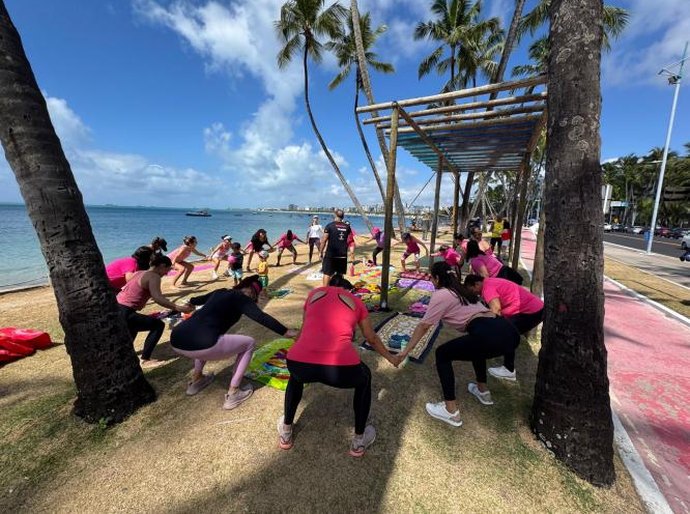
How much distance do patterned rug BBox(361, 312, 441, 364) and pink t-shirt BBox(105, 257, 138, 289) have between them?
12.4 ft

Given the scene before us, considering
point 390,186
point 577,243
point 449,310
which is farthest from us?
point 390,186

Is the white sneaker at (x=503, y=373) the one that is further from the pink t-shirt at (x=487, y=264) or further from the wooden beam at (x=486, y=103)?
the wooden beam at (x=486, y=103)

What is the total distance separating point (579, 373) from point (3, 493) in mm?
4274

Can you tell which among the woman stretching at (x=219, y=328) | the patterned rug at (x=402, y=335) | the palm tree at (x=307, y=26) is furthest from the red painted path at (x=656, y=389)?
the palm tree at (x=307, y=26)

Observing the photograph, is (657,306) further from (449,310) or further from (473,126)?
(449,310)

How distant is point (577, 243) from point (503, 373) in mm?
Result: 2072

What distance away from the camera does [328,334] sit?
2260mm

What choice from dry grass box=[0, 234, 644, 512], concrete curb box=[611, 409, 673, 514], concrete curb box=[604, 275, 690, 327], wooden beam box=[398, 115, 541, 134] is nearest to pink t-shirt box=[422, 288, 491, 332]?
dry grass box=[0, 234, 644, 512]

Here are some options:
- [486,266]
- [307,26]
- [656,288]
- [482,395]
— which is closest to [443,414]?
[482,395]

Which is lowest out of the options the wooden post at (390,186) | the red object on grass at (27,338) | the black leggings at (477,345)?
the red object on grass at (27,338)

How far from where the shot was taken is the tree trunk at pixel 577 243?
7.59 feet

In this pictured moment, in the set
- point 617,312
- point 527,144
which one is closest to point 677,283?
point 617,312

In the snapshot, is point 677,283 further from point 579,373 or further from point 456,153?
point 579,373

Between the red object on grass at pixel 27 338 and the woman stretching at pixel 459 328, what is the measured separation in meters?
5.02
